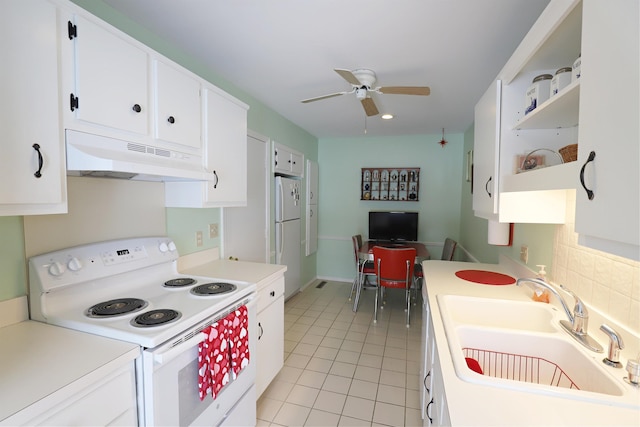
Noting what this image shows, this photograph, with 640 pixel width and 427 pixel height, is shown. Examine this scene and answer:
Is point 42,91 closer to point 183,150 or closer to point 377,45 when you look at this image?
point 183,150

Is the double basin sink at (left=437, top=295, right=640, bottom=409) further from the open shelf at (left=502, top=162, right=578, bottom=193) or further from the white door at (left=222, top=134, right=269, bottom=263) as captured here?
the white door at (left=222, top=134, right=269, bottom=263)

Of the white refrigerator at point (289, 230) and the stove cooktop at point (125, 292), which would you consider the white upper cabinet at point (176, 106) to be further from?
the white refrigerator at point (289, 230)

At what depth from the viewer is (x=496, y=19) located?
1.59 meters

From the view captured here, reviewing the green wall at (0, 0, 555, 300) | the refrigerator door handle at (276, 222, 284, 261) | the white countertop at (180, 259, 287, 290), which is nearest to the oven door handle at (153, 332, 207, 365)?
the white countertop at (180, 259, 287, 290)

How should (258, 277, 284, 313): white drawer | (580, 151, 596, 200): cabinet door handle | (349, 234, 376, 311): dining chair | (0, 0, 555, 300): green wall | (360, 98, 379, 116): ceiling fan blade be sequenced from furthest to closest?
(349, 234, 376, 311): dining chair
(0, 0, 555, 300): green wall
(360, 98, 379, 116): ceiling fan blade
(258, 277, 284, 313): white drawer
(580, 151, 596, 200): cabinet door handle

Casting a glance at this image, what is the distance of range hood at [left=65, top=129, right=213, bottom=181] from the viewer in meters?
1.15

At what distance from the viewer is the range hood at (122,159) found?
1148mm

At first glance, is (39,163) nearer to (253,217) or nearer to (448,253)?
(253,217)

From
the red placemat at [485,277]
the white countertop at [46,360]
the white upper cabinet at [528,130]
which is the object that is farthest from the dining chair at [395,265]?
the white countertop at [46,360]

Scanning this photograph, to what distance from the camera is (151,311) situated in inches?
52.7

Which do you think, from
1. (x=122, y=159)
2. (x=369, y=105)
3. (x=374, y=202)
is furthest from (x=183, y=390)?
(x=374, y=202)

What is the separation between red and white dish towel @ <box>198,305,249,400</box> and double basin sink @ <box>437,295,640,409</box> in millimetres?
998

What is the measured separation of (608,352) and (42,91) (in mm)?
2110

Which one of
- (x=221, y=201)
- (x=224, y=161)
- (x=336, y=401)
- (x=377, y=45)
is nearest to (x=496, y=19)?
(x=377, y=45)
